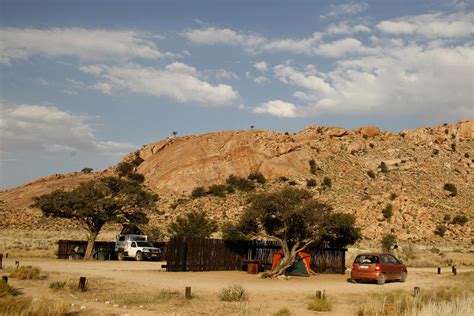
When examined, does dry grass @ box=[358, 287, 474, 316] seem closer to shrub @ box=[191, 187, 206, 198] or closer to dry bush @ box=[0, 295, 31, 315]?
dry bush @ box=[0, 295, 31, 315]

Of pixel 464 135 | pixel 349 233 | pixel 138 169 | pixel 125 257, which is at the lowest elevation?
pixel 125 257

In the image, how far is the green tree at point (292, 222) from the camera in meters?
27.1

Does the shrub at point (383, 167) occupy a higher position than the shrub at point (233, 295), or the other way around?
the shrub at point (383, 167)

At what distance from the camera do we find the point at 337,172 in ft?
273

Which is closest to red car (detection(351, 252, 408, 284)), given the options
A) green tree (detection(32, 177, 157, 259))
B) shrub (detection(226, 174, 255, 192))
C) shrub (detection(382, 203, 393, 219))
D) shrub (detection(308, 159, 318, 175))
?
green tree (detection(32, 177, 157, 259))

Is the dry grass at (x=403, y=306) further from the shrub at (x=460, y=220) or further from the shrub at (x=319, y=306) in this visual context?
the shrub at (x=460, y=220)

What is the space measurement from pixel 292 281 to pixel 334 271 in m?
6.07

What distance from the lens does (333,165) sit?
281ft

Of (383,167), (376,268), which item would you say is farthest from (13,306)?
(383,167)

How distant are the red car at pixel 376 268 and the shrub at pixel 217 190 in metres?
47.5

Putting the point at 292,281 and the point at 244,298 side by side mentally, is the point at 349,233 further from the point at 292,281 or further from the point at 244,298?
the point at 244,298

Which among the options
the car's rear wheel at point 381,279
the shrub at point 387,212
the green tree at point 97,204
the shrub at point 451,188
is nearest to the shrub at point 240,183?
the shrub at point 387,212

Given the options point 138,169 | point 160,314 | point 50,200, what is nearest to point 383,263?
point 160,314

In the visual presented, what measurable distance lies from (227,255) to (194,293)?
13.0 m
